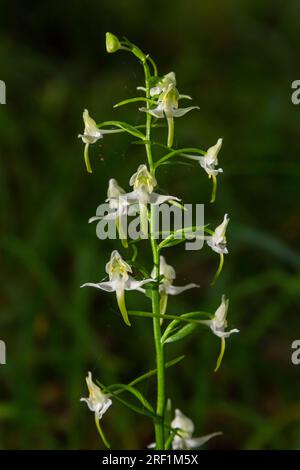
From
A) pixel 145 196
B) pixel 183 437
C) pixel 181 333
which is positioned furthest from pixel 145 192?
pixel 183 437

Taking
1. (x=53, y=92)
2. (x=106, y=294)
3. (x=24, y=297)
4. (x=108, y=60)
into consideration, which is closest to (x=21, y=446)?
(x=24, y=297)

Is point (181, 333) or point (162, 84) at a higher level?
point (162, 84)

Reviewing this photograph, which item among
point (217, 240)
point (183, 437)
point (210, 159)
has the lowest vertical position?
point (183, 437)

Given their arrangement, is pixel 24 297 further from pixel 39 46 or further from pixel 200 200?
pixel 39 46

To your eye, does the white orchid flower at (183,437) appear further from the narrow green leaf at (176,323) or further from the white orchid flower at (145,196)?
the white orchid flower at (145,196)

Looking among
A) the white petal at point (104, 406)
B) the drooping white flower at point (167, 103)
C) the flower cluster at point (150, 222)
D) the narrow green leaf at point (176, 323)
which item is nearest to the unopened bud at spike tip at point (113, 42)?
the flower cluster at point (150, 222)

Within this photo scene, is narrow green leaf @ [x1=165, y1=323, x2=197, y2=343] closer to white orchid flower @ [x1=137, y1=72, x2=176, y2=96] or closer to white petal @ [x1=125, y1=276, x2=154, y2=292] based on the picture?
white petal @ [x1=125, y1=276, x2=154, y2=292]

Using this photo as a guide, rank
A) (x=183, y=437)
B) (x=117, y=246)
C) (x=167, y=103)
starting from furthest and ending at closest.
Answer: (x=117, y=246)
(x=183, y=437)
(x=167, y=103)

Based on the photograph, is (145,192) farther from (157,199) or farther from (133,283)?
(133,283)

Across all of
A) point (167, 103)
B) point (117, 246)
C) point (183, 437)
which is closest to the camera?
point (167, 103)

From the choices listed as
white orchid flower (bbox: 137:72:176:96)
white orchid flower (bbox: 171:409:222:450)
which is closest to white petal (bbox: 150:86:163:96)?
white orchid flower (bbox: 137:72:176:96)
